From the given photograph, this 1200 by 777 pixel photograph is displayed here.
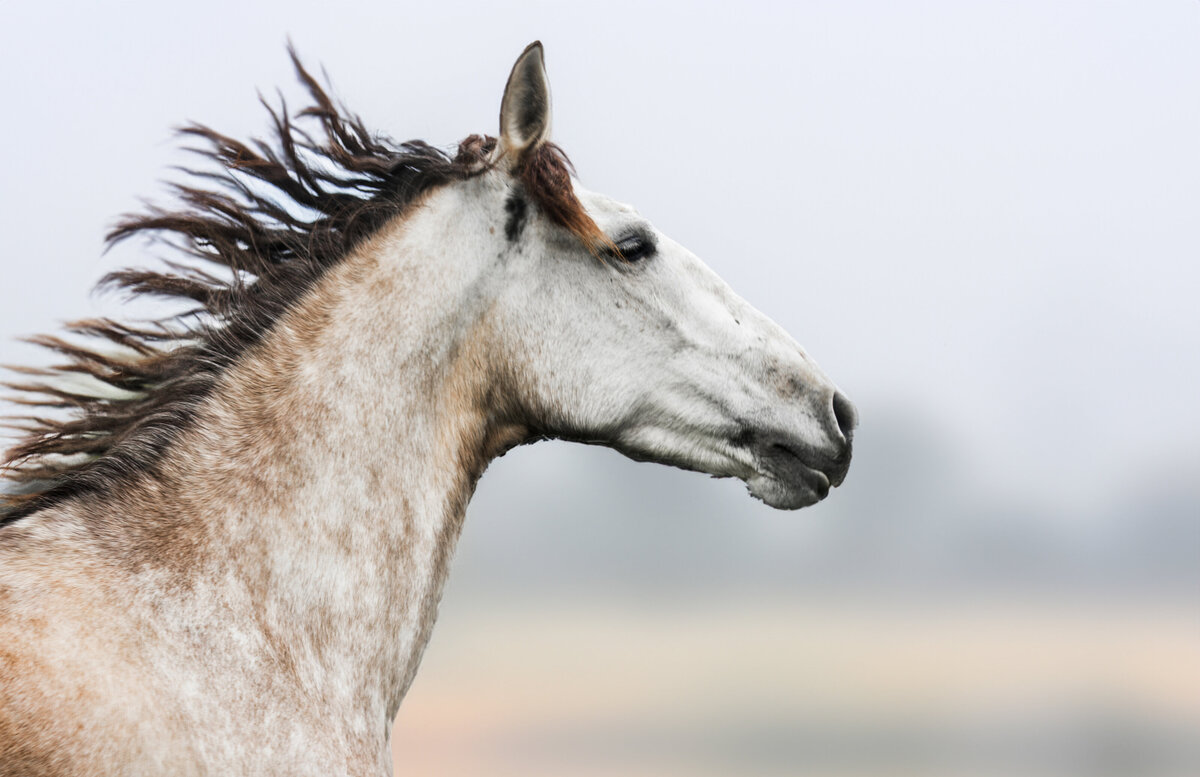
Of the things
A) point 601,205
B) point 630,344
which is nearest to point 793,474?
point 630,344

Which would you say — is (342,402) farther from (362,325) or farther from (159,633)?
(159,633)

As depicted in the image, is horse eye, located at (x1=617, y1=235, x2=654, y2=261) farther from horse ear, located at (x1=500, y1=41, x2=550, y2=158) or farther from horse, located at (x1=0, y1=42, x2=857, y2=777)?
horse ear, located at (x1=500, y1=41, x2=550, y2=158)

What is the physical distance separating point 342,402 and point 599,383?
95cm

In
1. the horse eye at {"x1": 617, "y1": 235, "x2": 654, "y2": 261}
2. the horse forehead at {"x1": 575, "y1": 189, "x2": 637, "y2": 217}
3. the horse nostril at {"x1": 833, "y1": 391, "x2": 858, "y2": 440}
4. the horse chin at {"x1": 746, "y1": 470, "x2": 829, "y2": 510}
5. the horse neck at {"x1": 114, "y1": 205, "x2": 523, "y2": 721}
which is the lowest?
the horse neck at {"x1": 114, "y1": 205, "x2": 523, "y2": 721}

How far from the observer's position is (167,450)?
3.21 m

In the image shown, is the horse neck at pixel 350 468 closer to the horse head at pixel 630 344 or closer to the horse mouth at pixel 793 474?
the horse head at pixel 630 344

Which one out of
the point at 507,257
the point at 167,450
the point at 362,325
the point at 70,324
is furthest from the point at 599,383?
A: the point at 70,324

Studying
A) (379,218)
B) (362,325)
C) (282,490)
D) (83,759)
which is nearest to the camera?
(83,759)

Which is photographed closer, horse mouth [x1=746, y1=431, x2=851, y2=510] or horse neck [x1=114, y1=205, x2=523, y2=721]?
horse neck [x1=114, y1=205, x2=523, y2=721]

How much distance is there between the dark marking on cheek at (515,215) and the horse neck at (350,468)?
277mm

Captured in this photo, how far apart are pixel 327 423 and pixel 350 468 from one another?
0.18 m

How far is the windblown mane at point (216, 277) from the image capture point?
3314 mm

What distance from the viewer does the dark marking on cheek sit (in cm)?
367

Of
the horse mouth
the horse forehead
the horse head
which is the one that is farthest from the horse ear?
the horse mouth
